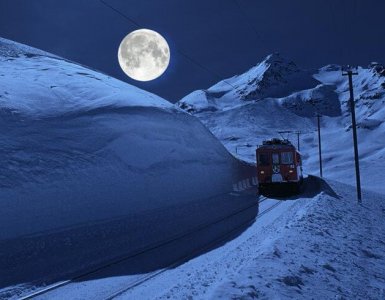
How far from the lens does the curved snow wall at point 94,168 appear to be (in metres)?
19.4

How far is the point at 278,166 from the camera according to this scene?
99.5 feet

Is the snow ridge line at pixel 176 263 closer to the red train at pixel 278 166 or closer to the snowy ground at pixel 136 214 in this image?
the snowy ground at pixel 136 214

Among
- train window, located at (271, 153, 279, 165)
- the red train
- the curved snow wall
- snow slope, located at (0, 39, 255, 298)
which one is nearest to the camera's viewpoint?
snow slope, located at (0, 39, 255, 298)

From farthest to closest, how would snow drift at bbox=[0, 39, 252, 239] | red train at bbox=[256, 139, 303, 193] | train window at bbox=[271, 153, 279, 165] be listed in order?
train window at bbox=[271, 153, 279, 165] < red train at bbox=[256, 139, 303, 193] < snow drift at bbox=[0, 39, 252, 239]

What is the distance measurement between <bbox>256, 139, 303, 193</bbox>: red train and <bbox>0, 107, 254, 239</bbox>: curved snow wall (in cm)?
505

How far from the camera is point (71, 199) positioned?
21.3 meters

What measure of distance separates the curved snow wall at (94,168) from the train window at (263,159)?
5.03m

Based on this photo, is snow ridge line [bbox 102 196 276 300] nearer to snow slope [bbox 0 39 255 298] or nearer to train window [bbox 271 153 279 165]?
snow slope [bbox 0 39 255 298]

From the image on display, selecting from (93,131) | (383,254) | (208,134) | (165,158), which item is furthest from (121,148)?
(208,134)

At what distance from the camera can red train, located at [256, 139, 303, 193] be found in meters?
30.2

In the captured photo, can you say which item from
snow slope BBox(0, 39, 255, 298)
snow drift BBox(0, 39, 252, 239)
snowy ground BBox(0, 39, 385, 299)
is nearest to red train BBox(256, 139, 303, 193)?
snowy ground BBox(0, 39, 385, 299)

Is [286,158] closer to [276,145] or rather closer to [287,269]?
[276,145]

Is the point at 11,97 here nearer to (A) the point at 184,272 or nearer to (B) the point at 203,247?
(B) the point at 203,247

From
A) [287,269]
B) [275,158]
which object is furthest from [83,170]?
[287,269]
